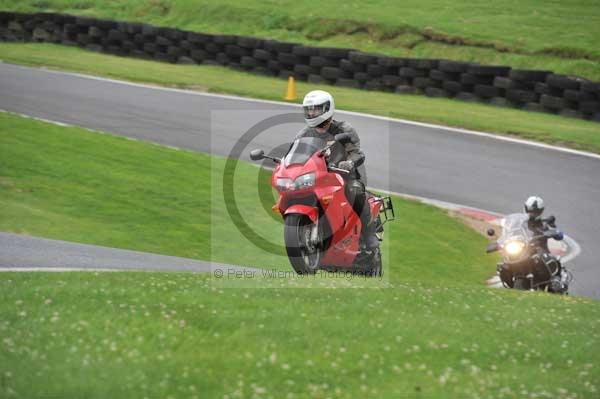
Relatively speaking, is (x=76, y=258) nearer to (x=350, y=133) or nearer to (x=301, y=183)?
(x=301, y=183)

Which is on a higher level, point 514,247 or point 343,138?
point 343,138

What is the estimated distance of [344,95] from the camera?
923 inches

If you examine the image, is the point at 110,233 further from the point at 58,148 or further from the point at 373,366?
the point at 373,366

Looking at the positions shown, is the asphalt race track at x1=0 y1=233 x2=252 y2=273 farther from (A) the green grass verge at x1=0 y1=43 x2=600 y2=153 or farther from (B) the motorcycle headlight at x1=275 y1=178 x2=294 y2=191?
(A) the green grass verge at x1=0 y1=43 x2=600 y2=153

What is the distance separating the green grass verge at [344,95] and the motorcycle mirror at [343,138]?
10.7 meters

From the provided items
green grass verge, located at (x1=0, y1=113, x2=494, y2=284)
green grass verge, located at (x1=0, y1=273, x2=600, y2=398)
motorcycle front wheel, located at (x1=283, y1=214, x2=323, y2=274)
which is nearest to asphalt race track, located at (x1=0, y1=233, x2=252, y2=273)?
green grass verge, located at (x1=0, y1=113, x2=494, y2=284)

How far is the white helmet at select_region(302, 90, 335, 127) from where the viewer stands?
989 centimetres

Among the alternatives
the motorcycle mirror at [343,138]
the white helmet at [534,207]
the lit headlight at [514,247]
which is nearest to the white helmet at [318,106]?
the motorcycle mirror at [343,138]

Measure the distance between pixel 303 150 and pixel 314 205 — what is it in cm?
68

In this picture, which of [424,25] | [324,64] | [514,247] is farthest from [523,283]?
[424,25]

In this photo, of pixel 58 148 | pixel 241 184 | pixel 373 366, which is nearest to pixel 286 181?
pixel 373 366

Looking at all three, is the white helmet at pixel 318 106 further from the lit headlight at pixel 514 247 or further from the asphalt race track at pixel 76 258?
the lit headlight at pixel 514 247

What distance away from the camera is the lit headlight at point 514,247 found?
39.1 feet

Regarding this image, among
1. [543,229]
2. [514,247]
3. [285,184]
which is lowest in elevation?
[514,247]
